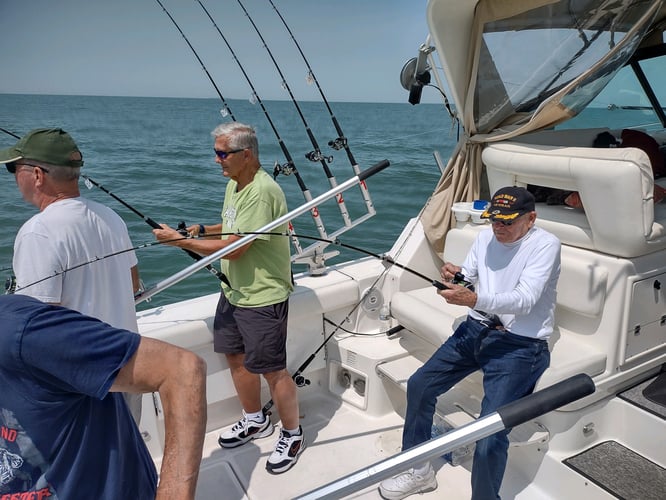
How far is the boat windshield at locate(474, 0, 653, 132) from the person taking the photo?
282cm

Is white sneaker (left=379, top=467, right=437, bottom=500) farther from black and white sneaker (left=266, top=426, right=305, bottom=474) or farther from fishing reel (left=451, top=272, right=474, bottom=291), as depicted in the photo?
fishing reel (left=451, top=272, right=474, bottom=291)

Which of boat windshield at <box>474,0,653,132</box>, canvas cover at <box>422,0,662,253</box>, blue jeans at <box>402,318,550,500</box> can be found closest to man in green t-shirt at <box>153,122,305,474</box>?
blue jeans at <box>402,318,550,500</box>

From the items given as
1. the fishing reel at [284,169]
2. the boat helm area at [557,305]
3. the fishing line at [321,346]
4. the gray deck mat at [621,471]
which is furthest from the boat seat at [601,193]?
the fishing reel at [284,169]

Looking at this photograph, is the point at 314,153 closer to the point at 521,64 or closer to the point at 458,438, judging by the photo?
the point at 521,64

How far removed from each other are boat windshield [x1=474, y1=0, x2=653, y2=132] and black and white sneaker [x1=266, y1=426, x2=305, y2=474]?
204cm

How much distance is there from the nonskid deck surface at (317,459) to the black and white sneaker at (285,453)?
0.09ft

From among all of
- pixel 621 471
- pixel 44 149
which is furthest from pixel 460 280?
pixel 44 149

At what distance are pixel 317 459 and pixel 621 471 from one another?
1345 mm

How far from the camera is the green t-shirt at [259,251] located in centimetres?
238

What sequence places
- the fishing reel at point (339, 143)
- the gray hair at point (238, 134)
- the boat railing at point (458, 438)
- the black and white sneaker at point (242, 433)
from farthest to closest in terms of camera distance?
the fishing reel at point (339, 143) → the black and white sneaker at point (242, 433) → the gray hair at point (238, 134) → the boat railing at point (458, 438)

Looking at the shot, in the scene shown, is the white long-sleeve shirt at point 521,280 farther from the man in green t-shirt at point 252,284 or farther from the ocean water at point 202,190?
the ocean water at point 202,190

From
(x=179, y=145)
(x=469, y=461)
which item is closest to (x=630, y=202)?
(x=469, y=461)

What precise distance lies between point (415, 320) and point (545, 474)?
0.96 meters

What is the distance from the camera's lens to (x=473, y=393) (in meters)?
2.72
